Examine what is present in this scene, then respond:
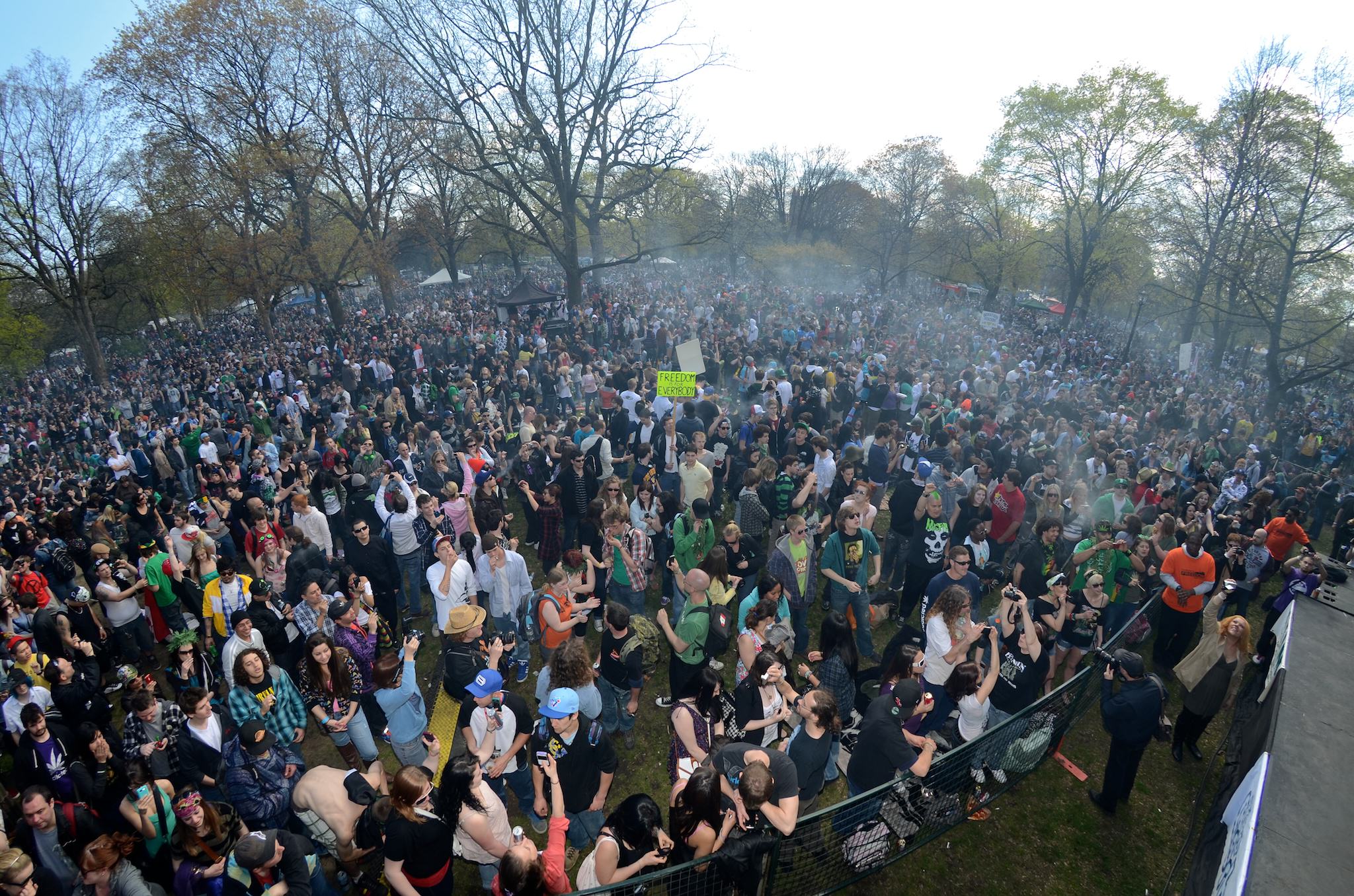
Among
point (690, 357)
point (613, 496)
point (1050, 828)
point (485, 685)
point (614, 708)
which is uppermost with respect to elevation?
point (690, 357)

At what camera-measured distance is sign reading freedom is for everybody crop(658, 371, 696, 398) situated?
35.7ft

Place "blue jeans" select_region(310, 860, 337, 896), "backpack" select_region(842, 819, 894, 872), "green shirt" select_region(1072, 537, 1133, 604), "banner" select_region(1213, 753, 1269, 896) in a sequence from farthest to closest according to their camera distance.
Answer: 1. "green shirt" select_region(1072, 537, 1133, 604)
2. "backpack" select_region(842, 819, 894, 872)
3. "blue jeans" select_region(310, 860, 337, 896)
4. "banner" select_region(1213, 753, 1269, 896)

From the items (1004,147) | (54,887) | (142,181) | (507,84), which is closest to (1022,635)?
(54,887)

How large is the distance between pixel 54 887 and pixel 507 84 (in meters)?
23.6

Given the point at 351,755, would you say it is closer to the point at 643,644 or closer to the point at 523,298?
the point at 643,644

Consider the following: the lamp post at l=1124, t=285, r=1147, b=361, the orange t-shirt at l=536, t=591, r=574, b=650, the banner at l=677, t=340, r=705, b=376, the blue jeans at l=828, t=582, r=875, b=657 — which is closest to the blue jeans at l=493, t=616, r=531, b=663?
the orange t-shirt at l=536, t=591, r=574, b=650

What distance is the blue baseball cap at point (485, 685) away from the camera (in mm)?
3959

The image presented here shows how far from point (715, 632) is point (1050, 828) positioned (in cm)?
321

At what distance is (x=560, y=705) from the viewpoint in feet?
12.0

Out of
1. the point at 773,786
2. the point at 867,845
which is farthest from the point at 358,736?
the point at 867,845

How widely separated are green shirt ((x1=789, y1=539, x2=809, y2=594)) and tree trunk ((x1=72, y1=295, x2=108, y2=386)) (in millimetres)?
30994

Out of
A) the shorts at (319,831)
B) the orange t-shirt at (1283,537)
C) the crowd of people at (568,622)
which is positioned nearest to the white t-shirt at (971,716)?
the crowd of people at (568,622)

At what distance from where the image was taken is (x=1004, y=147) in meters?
32.8

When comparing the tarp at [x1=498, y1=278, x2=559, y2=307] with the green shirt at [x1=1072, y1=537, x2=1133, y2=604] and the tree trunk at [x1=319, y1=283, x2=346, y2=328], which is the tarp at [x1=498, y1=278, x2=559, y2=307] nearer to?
the tree trunk at [x1=319, y1=283, x2=346, y2=328]
